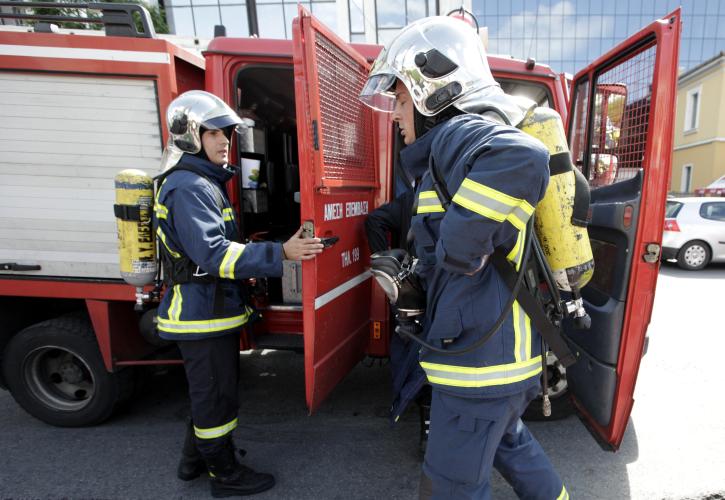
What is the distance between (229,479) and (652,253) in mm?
2361

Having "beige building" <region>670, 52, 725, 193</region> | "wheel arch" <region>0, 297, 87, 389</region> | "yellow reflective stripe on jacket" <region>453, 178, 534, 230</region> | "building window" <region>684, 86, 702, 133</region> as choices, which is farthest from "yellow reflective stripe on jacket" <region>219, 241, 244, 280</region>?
"building window" <region>684, 86, 702, 133</region>

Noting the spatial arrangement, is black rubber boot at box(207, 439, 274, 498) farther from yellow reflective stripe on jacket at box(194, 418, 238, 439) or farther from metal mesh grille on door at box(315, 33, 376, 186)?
metal mesh grille on door at box(315, 33, 376, 186)

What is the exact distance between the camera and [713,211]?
7.62m

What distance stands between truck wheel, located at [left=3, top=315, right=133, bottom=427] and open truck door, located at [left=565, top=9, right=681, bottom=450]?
2.91 meters

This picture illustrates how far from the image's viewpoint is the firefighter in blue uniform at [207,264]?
6.30 feet

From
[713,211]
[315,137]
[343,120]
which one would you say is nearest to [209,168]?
[315,137]

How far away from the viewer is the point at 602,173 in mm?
2496

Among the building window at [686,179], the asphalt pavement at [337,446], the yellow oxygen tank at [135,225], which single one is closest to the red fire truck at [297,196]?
the asphalt pavement at [337,446]

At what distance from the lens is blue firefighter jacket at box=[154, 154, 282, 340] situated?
1.90 meters

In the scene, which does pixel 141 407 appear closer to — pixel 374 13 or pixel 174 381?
pixel 174 381

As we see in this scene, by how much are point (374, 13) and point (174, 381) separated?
57.3 ft

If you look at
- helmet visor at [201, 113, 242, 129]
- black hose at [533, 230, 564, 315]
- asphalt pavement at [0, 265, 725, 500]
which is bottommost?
asphalt pavement at [0, 265, 725, 500]

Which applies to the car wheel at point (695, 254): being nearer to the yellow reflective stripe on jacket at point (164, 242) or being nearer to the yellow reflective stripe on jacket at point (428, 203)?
the yellow reflective stripe on jacket at point (428, 203)

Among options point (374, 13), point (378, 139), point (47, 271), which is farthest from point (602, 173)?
point (374, 13)
